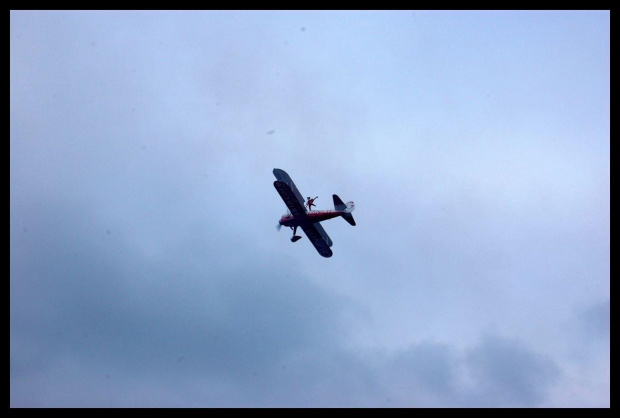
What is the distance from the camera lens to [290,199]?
6844 cm

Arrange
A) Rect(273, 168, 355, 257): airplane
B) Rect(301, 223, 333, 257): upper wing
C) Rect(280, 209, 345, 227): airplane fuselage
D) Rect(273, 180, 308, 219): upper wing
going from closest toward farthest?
Rect(273, 180, 308, 219): upper wing < Rect(273, 168, 355, 257): airplane < Rect(280, 209, 345, 227): airplane fuselage < Rect(301, 223, 333, 257): upper wing

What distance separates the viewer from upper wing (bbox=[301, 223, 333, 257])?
73294mm

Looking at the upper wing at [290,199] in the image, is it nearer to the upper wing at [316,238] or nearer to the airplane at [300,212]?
the airplane at [300,212]

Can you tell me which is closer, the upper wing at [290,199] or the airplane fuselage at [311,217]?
the upper wing at [290,199]

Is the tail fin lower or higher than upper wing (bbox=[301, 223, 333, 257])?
higher

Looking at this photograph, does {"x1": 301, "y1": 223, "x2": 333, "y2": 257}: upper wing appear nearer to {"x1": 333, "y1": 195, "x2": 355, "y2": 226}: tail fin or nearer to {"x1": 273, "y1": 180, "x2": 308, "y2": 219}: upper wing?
{"x1": 273, "y1": 180, "x2": 308, "y2": 219}: upper wing

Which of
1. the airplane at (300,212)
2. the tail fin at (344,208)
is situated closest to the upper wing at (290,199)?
the airplane at (300,212)

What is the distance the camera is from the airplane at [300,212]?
2670 inches

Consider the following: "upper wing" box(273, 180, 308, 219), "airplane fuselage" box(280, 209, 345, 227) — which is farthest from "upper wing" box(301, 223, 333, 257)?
"upper wing" box(273, 180, 308, 219)

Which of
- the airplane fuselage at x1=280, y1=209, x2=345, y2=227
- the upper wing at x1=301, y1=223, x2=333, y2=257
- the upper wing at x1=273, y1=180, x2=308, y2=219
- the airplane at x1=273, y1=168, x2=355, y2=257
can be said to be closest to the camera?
the upper wing at x1=273, y1=180, x2=308, y2=219
